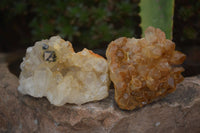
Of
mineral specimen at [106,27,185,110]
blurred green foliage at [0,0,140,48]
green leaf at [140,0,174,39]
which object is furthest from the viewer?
blurred green foliage at [0,0,140,48]

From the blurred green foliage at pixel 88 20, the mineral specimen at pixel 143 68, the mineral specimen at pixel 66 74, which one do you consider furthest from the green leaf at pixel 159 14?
the blurred green foliage at pixel 88 20

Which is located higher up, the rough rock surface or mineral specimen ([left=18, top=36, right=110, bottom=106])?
mineral specimen ([left=18, top=36, right=110, bottom=106])

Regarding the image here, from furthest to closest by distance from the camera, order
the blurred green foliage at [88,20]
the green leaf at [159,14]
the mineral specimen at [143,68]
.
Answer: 1. the blurred green foliage at [88,20]
2. the green leaf at [159,14]
3. the mineral specimen at [143,68]

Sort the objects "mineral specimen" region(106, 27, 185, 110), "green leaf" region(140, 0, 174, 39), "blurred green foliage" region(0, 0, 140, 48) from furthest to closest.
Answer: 1. "blurred green foliage" region(0, 0, 140, 48)
2. "green leaf" region(140, 0, 174, 39)
3. "mineral specimen" region(106, 27, 185, 110)

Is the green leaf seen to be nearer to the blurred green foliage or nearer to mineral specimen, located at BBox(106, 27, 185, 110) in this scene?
mineral specimen, located at BBox(106, 27, 185, 110)

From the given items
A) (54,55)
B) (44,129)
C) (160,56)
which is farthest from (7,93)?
(160,56)

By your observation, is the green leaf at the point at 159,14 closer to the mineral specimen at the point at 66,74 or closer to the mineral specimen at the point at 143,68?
the mineral specimen at the point at 143,68

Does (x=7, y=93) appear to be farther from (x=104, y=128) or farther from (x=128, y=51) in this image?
(x=128, y=51)

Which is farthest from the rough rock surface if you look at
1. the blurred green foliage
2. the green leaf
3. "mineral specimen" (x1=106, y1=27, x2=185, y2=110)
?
the blurred green foliage
